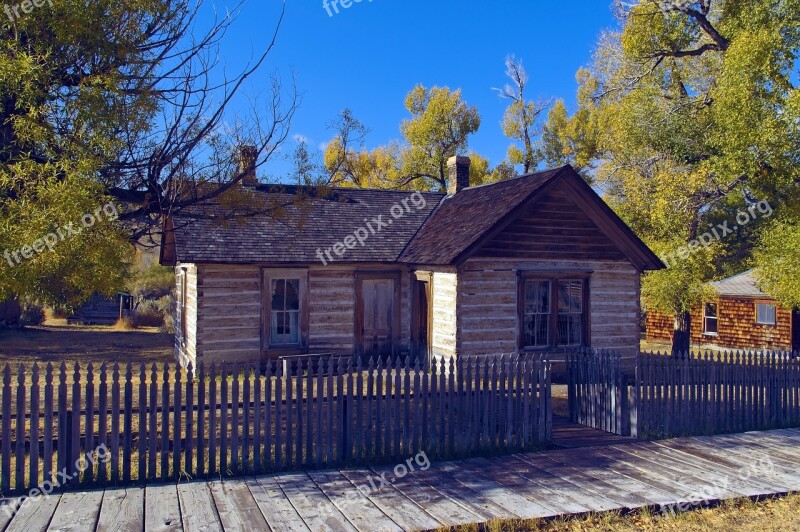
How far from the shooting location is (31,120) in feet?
23.3

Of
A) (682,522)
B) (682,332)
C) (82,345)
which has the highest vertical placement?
(682,332)

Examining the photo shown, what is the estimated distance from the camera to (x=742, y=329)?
28031 mm

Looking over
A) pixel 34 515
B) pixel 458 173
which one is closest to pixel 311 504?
pixel 34 515

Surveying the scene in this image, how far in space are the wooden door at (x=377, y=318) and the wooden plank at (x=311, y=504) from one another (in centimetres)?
985

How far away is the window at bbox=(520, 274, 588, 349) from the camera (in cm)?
1644

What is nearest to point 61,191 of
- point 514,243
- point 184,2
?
point 184,2

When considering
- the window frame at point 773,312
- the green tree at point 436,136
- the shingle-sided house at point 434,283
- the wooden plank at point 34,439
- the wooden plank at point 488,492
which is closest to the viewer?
the wooden plank at point 488,492

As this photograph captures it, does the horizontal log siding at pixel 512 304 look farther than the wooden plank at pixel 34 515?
Yes

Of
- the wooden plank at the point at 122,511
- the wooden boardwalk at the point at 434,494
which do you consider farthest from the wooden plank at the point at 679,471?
the wooden plank at the point at 122,511

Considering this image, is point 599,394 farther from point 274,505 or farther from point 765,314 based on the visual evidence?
point 765,314

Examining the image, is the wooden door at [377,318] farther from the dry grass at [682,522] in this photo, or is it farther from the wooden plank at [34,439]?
the dry grass at [682,522]

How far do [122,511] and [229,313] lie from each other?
396 inches

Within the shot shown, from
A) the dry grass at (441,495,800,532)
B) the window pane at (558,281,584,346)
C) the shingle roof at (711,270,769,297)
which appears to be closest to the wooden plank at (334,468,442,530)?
the dry grass at (441,495,800,532)

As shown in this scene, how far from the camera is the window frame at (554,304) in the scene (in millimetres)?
16234
